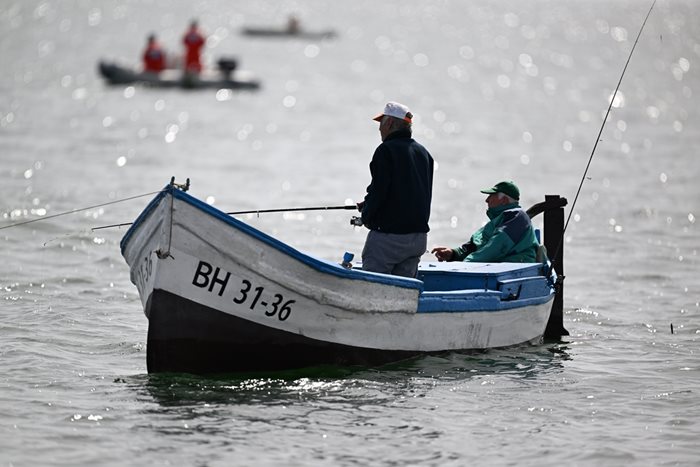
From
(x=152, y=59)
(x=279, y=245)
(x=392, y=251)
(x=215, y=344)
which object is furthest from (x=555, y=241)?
(x=152, y=59)

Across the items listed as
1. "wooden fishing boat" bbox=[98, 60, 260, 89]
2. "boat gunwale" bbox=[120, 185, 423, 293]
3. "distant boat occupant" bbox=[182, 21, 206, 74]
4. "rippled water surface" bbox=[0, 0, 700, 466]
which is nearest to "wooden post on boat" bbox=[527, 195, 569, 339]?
"rippled water surface" bbox=[0, 0, 700, 466]

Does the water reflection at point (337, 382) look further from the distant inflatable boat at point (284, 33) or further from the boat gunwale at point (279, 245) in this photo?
the distant inflatable boat at point (284, 33)

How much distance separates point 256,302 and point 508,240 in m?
3.14

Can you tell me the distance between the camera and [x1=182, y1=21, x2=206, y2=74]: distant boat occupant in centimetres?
3997

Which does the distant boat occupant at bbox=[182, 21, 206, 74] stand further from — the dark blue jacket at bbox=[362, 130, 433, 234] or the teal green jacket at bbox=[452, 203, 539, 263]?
the dark blue jacket at bbox=[362, 130, 433, 234]

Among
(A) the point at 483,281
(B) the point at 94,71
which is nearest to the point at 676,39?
(B) the point at 94,71

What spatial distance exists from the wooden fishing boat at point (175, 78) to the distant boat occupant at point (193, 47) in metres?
0.27

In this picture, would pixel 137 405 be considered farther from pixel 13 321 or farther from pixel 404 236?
pixel 13 321

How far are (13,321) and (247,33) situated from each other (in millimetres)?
68439

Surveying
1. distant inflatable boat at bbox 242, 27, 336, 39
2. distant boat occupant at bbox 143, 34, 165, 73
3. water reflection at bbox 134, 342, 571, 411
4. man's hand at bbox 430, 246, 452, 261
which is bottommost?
water reflection at bbox 134, 342, 571, 411

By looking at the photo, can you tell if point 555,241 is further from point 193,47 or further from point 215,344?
point 193,47

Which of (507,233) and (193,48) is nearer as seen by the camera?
(507,233)

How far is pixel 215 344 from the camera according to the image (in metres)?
10.8

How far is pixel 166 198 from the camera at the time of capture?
10.2 m
